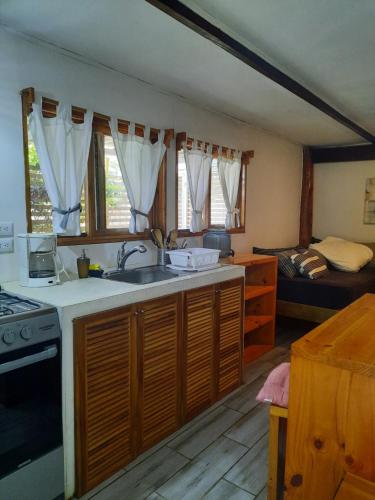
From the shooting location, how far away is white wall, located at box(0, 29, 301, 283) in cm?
195

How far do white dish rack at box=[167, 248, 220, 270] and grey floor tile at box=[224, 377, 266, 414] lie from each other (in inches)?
38.8

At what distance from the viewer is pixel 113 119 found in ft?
8.03

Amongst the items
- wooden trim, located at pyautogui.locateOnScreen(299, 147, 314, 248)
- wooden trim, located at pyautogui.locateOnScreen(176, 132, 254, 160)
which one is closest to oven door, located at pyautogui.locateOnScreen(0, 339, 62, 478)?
wooden trim, located at pyautogui.locateOnScreen(176, 132, 254, 160)

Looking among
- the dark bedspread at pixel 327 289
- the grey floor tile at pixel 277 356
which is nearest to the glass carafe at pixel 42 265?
the grey floor tile at pixel 277 356

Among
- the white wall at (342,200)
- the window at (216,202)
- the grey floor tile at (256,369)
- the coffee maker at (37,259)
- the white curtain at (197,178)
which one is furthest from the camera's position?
the white wall at (342,200)

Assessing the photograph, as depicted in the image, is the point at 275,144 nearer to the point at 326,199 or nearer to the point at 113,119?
the point at 326,199

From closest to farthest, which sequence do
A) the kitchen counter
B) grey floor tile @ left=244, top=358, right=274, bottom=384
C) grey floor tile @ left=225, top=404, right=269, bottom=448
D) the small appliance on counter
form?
the kitchen counter, grey floor tile @ left=225, top=404, right=269, bottom=448, grey floor tile @ left=244, top=358, right=274, bottom=384, the small appliance on counter

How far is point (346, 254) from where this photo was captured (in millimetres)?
4395

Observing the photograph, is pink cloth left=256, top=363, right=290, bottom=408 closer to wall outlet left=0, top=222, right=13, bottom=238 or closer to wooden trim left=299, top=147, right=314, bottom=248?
wall outlet left=0, top=222, right=13, bottom=238

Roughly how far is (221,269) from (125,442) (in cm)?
125

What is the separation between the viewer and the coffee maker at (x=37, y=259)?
1.92 m

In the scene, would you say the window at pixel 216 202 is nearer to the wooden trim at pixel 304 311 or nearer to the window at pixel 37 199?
the wooden trim at pixel 304 311

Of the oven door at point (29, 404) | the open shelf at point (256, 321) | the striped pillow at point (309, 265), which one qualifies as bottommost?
the open shelf at point (256, 321)

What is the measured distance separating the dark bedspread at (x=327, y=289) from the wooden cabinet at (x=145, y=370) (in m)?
1.29
